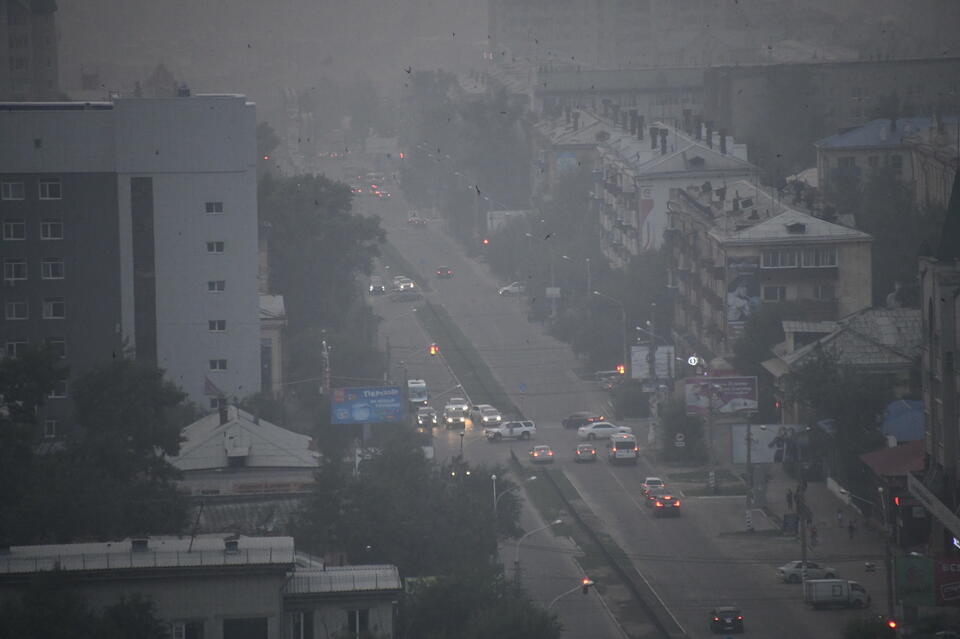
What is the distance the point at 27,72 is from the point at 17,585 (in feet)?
Answer: 245

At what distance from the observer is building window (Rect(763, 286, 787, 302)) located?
163 feet

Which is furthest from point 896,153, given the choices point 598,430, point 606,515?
point 606,515

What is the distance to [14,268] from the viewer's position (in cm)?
4247

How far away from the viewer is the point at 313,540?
3044cm

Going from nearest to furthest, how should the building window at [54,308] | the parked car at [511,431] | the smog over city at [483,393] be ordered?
the smog over city at [483,393], the building window at [54,308], the parked car at [511,431]

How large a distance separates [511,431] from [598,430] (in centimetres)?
205

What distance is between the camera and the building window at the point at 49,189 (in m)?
42.5

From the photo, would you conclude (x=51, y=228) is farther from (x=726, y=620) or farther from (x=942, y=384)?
(x=942, y=384)

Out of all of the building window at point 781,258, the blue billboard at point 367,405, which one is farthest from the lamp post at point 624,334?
the blue billboard at point 367,405

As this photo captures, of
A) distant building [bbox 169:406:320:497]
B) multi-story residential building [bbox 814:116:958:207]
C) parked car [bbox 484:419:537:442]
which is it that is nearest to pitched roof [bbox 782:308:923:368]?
parked car [bbox 484:419:537:442]

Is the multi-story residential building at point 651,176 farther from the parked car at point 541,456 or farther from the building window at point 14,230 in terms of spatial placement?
the building window at point 14,230

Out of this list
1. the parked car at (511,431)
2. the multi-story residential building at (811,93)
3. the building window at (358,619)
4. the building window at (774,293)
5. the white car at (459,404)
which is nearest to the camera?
the building window at (358,619)

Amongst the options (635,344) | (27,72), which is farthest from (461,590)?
(27,72)

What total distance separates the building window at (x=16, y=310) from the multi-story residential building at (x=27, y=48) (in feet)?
172
